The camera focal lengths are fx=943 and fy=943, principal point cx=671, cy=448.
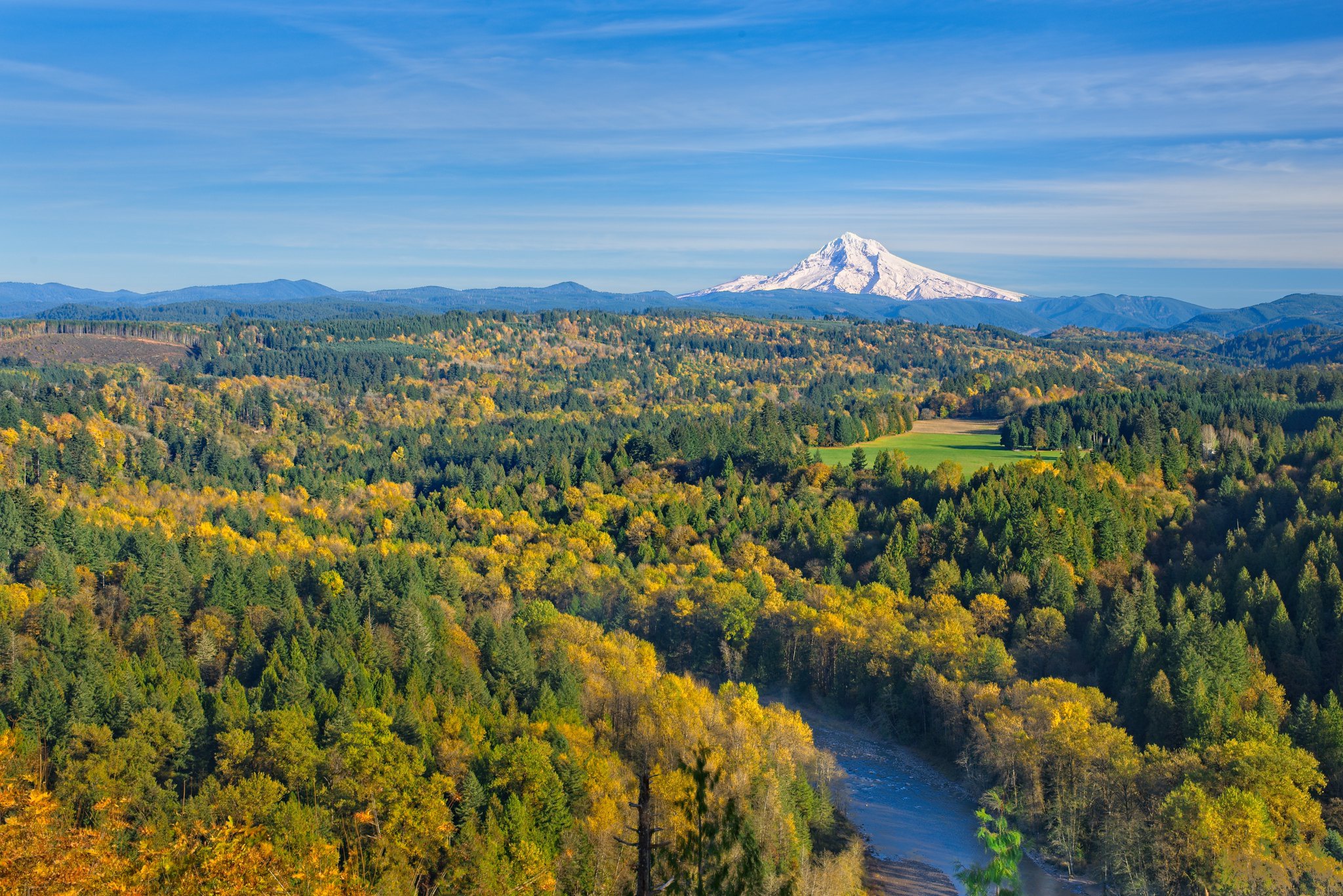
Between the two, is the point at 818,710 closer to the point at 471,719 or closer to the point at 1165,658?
the point at 1165,658

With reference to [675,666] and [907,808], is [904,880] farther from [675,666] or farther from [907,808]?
[675,666]

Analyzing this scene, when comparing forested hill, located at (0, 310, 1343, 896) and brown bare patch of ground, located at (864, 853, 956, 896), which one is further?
brown bare patch of ground, located at (864, 853, 956, 896)

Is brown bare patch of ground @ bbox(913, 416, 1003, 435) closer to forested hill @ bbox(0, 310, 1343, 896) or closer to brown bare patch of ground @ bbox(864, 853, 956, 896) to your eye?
forested hill @ bbox(0, 310, 1343, 896)

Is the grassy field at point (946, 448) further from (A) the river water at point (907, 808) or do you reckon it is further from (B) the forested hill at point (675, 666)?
(A) the river water at point (907, 808)

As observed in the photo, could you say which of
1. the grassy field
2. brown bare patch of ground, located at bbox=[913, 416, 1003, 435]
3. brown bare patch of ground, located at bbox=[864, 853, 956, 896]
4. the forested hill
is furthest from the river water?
brown bare patch of ground, located at bbox=[913, 416, 1003, 435]

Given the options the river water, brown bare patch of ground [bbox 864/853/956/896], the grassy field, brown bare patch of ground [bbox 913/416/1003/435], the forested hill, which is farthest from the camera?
brown bare patch of ground [bbox 913/416/1003/435]

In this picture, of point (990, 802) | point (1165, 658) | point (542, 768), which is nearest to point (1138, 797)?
point (990, 802)

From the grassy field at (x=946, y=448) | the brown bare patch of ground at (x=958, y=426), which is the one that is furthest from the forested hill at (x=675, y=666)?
the brown bare patch of ground at (x=958, y=426)
